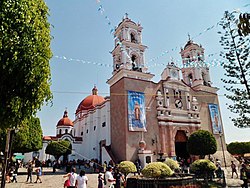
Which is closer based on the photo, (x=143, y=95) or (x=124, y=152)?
(x=124, y=152)

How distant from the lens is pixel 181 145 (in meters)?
25.2

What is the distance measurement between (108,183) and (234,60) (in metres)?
13.0

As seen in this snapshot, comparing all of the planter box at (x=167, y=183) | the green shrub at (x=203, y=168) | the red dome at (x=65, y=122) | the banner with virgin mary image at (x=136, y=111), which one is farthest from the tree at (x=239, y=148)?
the planter box at (x=167, y=183)

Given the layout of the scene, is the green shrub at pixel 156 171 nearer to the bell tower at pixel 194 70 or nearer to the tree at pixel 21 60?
the tree at pixel 21 60

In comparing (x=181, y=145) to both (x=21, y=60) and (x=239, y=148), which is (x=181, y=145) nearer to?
(x=239, y=148)

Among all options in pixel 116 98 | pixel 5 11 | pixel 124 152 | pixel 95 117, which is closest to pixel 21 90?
pixel 5 11

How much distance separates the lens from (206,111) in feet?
89.8

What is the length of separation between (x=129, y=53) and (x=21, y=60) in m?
21.0

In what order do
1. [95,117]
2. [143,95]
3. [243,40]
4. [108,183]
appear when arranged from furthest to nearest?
[95,117] → [143,95] → [243,40] → [108,183]

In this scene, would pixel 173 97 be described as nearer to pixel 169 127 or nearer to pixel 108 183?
pixel 169 127

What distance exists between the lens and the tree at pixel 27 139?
675 inches

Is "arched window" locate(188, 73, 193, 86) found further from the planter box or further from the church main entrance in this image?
the planter box

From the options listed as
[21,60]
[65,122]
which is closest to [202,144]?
[21,60]

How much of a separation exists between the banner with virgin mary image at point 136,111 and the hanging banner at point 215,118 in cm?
1088
